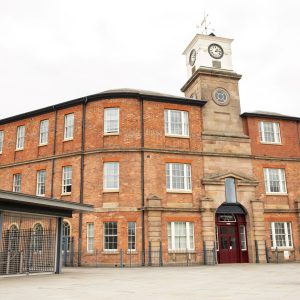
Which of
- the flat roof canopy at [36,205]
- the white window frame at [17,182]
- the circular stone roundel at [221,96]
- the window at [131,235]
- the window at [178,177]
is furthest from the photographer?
the circular stone roundel at [221,96]

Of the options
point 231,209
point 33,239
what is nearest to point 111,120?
point 33,239

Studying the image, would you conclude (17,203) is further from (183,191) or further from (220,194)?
(220,194)

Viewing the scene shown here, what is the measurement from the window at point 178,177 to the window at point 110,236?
14.0 ft

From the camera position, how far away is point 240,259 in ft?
83.3

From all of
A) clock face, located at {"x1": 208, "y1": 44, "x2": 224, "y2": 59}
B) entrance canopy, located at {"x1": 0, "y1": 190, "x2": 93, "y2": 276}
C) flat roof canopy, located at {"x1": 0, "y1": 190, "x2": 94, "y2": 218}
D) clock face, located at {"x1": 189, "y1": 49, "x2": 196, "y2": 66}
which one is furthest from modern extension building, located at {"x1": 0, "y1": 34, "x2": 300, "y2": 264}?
flat roof canopy, located at {"x1": 0, "y1": 190, "x2": 94, "y2": 218}

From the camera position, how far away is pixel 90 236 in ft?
76.8

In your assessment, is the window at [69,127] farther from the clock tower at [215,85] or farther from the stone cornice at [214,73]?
the stone cornice at [214,73]

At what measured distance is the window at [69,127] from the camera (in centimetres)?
2602

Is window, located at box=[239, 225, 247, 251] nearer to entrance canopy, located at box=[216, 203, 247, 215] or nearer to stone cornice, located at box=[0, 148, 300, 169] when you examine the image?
entrance canopy, located at box=[216, 203, 247, 215]

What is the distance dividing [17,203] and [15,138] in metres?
13.8

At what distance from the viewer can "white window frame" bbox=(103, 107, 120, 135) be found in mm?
24797

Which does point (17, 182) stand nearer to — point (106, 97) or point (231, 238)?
point (106, 97)

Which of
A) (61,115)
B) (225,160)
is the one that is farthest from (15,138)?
(225,160)

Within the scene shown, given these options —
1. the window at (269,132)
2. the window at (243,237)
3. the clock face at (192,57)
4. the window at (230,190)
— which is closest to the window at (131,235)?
the window at (230,190)
